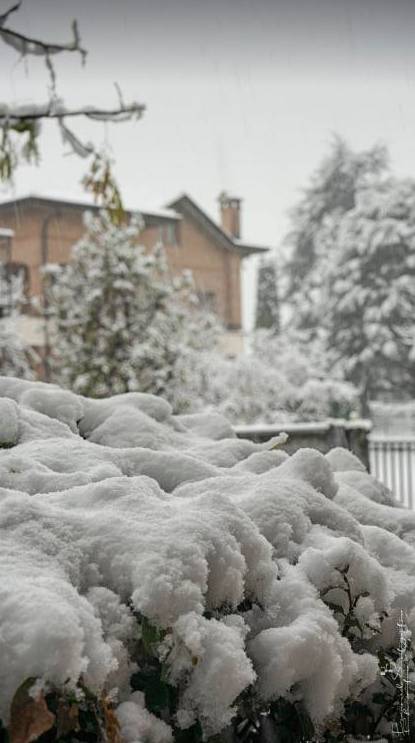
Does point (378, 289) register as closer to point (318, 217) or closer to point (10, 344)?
point (318, 217)

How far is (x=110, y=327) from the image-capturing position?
17.7 metres

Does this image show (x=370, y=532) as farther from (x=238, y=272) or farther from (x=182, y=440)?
(x=238, y=272)

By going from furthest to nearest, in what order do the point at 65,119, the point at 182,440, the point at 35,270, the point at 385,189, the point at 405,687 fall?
1. the point at 385,189
2. the point at 35,270
3. the point at 65,119
4. the point at 182,440
5. the point at 405,687

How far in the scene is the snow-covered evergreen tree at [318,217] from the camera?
136 feet

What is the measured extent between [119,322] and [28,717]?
54.0 ft

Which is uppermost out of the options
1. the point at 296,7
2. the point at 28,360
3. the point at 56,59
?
the point at 296,7

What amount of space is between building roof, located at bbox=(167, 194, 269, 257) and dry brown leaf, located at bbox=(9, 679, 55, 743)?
29.6 meters

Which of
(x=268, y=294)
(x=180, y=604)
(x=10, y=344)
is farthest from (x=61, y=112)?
(x=268, y=294)

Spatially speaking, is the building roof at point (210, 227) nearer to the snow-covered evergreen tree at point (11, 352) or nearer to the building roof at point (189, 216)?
the building roof at point (189, 216)

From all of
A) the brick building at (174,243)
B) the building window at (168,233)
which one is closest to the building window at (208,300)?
the brick building at (174,243)

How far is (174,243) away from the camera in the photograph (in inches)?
1200

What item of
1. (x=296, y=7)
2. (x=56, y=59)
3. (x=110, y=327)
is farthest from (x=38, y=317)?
(x=56, y=59)

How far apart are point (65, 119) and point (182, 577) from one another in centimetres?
282

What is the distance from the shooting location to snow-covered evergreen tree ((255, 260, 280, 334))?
1718 inches
